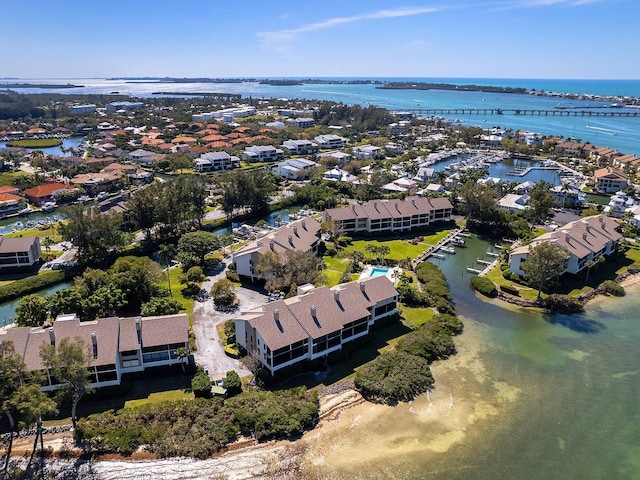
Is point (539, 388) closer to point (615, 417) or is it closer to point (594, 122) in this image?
point (615, 417)

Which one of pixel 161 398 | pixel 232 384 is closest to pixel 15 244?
pixel 161 398

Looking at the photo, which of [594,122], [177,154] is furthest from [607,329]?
[594,122]

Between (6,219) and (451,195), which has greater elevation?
(451,195)

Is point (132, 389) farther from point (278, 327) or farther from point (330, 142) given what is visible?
point (330, 142)

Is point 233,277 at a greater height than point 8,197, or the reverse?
point 8,197

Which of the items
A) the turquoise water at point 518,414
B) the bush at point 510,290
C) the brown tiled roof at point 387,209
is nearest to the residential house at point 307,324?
the turquoise water at point 518,414

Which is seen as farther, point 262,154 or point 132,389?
point 262,154
